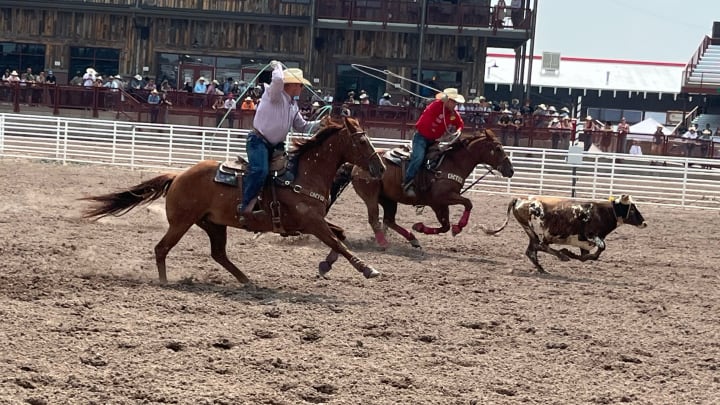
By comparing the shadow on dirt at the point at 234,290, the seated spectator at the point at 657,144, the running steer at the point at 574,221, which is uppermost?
the seated spectator at the point at 657,144

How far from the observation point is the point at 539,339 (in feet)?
23.7

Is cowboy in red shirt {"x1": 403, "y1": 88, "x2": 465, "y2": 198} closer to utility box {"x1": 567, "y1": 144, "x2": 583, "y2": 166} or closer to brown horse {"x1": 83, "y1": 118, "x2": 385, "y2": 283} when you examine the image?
brown horse {"x1": 83, "y1": 118, "x2": 385, "y2": 283}

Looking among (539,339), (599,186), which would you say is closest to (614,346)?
(539,339)

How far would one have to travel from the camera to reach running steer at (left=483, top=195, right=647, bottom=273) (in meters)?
10.7

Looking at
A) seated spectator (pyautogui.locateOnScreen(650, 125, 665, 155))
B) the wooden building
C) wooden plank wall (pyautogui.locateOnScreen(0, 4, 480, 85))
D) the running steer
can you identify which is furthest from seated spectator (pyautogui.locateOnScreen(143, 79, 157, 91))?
the running steer

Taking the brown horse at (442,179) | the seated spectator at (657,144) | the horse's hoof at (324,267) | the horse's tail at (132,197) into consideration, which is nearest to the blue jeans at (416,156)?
the brown horse at (442,179)

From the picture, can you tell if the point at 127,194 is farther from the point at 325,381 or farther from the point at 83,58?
the point at 83,58

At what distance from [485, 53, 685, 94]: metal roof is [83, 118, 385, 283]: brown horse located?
37.7m

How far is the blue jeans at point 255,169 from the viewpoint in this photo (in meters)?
8.66

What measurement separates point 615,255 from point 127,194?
242 inches

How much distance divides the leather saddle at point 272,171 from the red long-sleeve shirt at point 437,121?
142 inches

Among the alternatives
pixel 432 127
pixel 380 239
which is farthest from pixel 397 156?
pixel 380 239

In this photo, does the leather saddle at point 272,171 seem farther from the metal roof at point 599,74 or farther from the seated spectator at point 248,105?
the metal roof at point 599,74

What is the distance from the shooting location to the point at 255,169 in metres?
8.67
